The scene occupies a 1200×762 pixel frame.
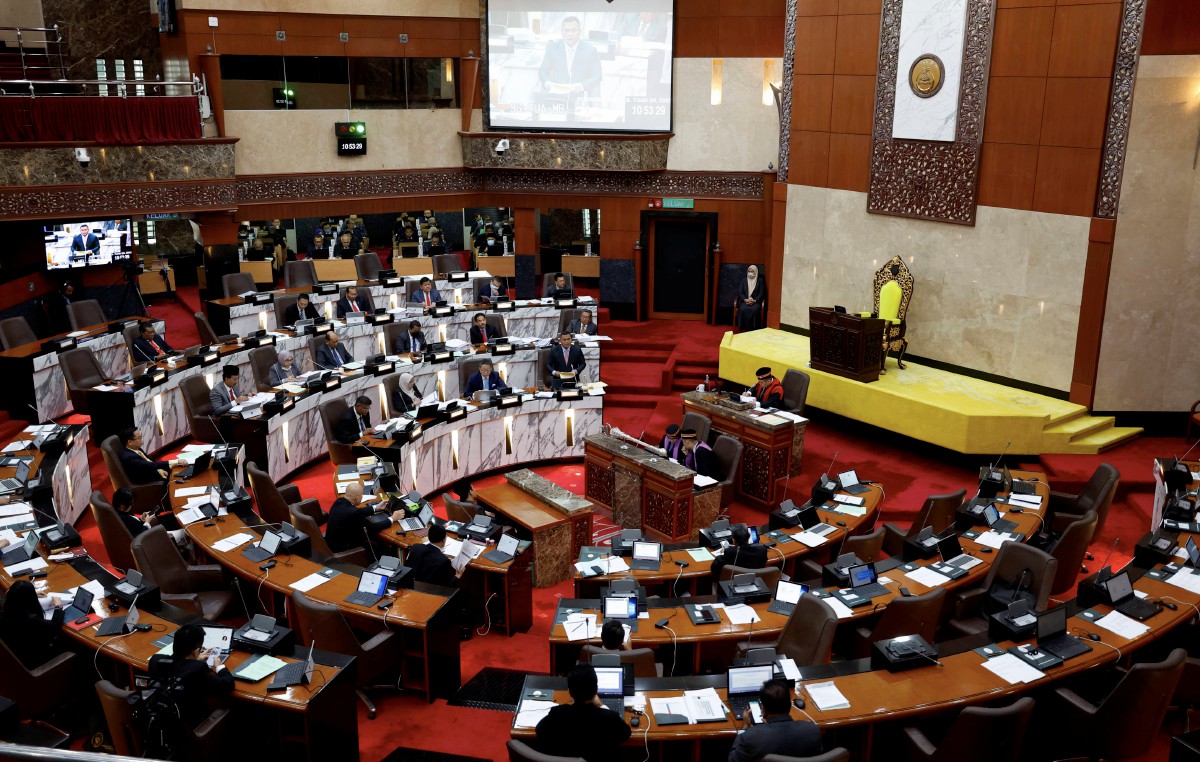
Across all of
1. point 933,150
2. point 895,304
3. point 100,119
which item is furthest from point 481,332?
point 933,150

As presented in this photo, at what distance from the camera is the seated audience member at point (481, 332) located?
14.1 meters

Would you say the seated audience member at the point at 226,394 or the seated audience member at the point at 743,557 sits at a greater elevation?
the seated audience member at the point at 226,394

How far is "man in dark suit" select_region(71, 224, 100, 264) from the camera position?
1625cm

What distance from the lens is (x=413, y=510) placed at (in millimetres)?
8773

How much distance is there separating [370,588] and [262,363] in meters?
6.22

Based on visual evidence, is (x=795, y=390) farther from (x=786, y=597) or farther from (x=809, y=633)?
(x=809, y=633)

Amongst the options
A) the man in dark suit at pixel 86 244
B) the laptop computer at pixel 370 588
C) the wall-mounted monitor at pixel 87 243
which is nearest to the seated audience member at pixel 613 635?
the laptop computer at pixel 370 588

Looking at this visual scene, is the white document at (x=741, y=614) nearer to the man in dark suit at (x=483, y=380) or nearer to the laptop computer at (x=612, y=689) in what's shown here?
the laptop computer at (x=612, y=689)

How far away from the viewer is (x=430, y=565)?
7.69m

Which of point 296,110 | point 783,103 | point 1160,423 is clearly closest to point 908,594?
point 1160,423

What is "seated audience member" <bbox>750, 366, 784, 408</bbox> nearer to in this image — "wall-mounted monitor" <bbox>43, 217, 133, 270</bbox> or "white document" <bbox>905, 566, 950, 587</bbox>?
"white document" <bbox>905, 566, 950, 587</bbox>

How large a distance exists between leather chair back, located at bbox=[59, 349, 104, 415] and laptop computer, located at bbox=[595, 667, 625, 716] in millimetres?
8488

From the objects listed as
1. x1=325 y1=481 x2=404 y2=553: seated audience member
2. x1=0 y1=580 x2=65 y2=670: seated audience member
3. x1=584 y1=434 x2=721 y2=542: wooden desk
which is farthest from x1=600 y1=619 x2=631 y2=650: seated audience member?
x1=0 y1=580 x2=65 y2=670: seated audience member

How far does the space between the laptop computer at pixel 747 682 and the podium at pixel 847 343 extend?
7584 mm
